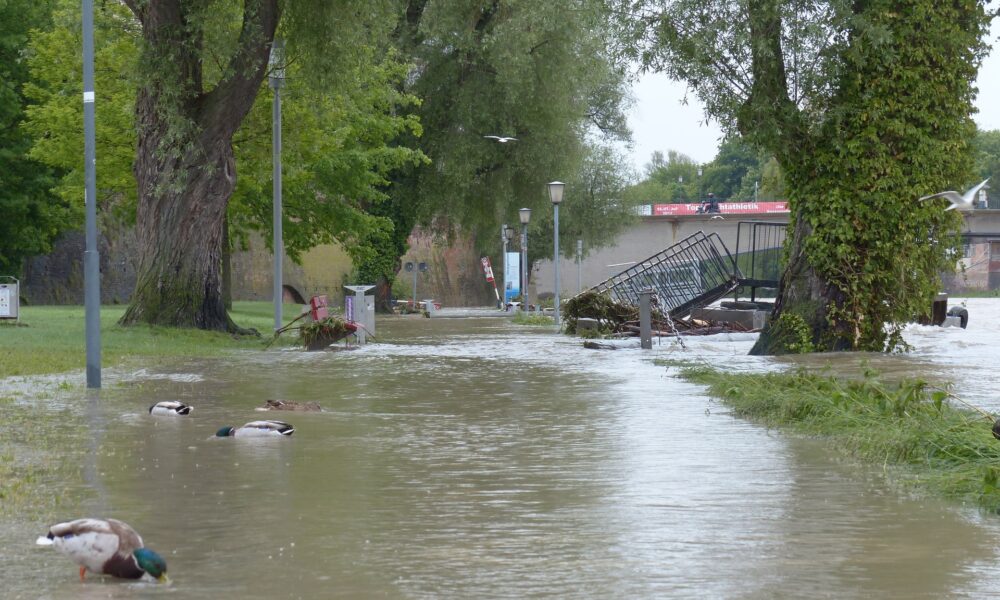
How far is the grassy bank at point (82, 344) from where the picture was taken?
58.4 feet

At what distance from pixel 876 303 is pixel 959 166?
7.96 ft

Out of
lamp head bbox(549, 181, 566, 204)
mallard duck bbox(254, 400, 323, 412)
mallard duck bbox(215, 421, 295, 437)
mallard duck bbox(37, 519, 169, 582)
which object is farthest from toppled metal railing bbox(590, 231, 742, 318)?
mallard duck bbox(37, 519, 169, 582)

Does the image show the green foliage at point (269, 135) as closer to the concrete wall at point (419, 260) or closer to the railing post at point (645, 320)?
the concrete wall at point (419, 260)

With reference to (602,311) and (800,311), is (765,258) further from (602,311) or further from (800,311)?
(800,311)

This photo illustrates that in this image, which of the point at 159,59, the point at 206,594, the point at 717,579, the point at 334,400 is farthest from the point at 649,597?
the point at 159,59

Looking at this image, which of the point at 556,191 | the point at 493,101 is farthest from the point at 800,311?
the point at 493,101

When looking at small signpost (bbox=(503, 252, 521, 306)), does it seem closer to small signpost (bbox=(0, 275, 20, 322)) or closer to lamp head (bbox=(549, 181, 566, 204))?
lamp head (bbox=(549, 181, 566, 204))

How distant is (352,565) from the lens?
5930 millimetres

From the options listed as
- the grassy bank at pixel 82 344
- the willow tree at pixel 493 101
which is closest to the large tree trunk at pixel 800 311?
the grassy bank at pixel 82 344

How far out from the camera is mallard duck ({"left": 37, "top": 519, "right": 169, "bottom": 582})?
5527mm

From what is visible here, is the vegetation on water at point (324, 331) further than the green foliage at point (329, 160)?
No

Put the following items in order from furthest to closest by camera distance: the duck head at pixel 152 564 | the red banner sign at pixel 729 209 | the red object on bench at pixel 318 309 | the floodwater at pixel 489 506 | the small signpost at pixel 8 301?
the red banner sign at pixel 729 209
the red object on bench at pixel 318 309
the small signpost at pixel 8 301
the floodwater at pixel 489 506
the duck head at pixel 152 564

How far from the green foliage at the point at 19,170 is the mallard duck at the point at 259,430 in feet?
127

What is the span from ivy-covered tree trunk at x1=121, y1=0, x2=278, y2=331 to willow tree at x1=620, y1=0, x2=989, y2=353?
9.09 meters
